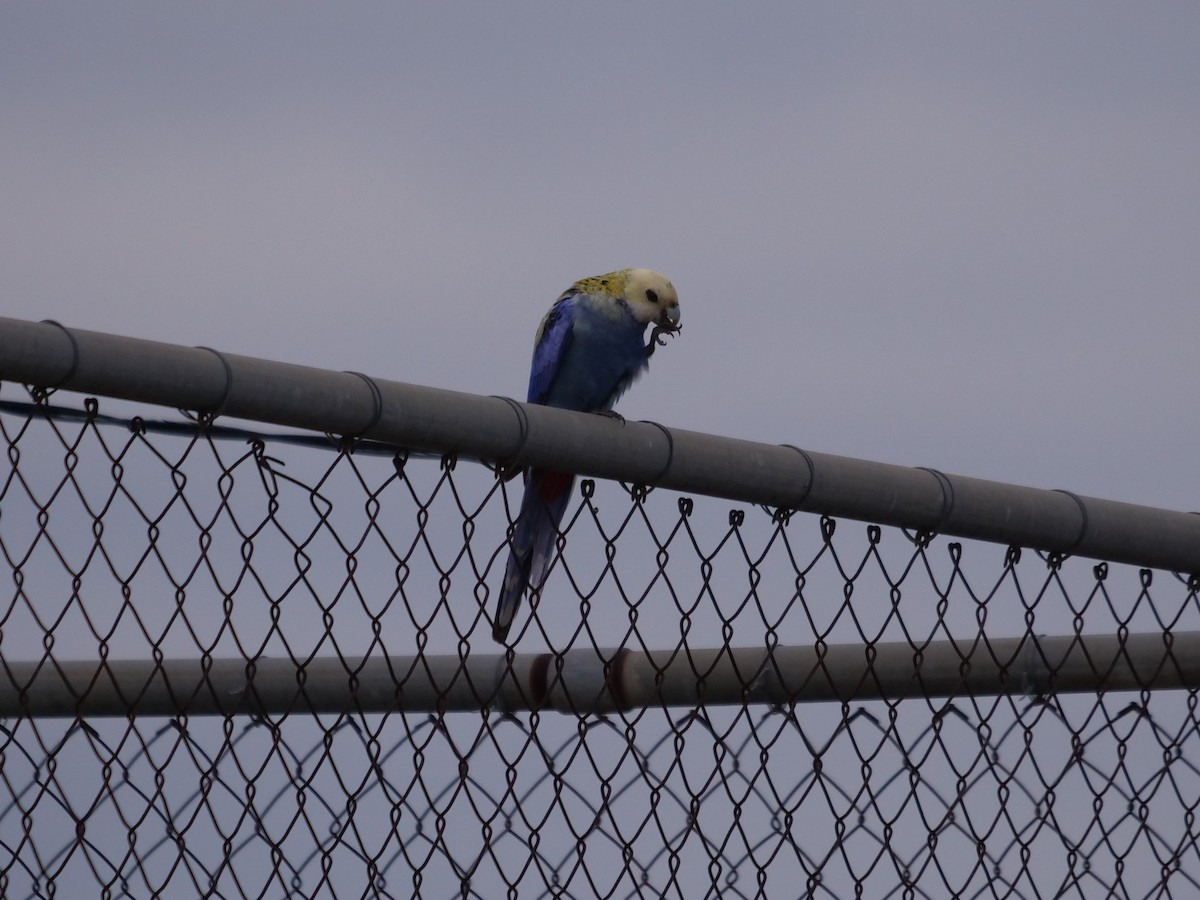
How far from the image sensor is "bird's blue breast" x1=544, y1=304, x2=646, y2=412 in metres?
4.50

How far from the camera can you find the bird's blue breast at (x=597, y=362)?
450 centimetres

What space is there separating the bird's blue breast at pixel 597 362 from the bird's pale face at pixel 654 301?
0.13 ft

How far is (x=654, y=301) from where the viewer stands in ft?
14.9

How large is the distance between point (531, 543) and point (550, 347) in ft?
4.38

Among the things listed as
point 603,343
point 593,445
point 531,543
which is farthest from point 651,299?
point 593,445

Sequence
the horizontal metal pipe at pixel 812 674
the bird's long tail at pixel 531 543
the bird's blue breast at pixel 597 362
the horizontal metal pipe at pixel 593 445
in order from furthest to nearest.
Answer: the bird's blue breast at pixel 597 362 < the bird's long tail at pixel 531 543 < the horizontal metal pipe at pixel 812 674 < the horizontal metal pipe at pixel 593 445

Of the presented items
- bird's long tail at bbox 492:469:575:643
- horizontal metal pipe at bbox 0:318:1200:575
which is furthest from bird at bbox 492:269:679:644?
horizontal metal pipe at bbox 0:318:1200:575

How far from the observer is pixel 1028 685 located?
119 inches

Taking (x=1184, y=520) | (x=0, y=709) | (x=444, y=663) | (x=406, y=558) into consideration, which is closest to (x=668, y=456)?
(x=406, y=558)

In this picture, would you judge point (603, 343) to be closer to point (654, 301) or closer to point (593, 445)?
point (654, 301)

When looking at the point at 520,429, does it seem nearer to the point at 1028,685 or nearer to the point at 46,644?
the point at 46,644

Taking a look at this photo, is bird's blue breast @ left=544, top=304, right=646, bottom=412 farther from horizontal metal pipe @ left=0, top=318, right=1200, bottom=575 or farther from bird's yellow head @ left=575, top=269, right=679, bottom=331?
horizontal metal pipe @ left=0, top=318, right=1200, bottom=575

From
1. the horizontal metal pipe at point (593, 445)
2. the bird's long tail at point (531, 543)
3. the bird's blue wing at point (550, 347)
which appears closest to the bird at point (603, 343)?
the bird's blue wing at point (550, 347)

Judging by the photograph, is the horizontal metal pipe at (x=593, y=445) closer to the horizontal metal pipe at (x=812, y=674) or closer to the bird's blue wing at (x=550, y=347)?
the horizontal metal pipe at (x=812, y=674)
